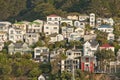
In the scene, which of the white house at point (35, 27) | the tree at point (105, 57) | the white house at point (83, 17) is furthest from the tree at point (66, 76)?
the white house at point (83, 17)

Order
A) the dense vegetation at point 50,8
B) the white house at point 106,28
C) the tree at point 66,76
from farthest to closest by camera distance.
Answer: the dense vegetation at point 50,8
the white house at point 106,28
the tree at point 66,76

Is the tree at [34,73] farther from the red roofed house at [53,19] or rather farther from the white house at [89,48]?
the red roofed house at [53,19]

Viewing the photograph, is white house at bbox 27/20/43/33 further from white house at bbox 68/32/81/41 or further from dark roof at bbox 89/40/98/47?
dark roof at bbox 89/40/98/47

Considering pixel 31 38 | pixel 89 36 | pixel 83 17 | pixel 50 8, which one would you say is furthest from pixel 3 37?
pixel 50 8

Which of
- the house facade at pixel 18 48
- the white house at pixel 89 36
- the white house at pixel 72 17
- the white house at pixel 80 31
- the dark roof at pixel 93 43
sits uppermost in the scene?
the white house at pixel 72 17

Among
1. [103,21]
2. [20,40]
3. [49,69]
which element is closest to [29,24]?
[20,40]

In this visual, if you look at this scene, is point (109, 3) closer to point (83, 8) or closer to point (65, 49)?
point (83, 8)

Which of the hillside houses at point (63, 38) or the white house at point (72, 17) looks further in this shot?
the white house at point (72, 17)
